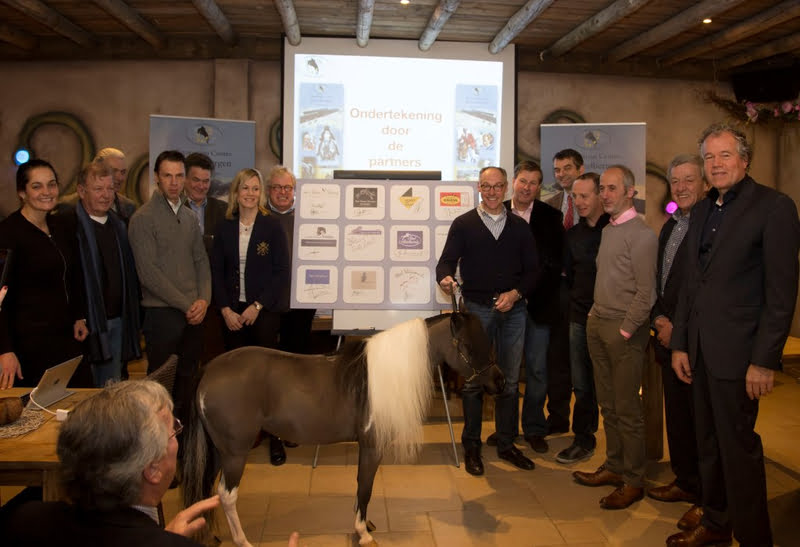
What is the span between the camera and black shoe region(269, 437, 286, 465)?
353 centimetres

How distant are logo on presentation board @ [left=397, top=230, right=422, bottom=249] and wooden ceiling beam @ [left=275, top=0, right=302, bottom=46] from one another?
251 cm

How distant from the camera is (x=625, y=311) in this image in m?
2.94

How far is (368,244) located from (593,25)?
3444 mm

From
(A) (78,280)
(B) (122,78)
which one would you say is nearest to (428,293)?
(A) (78,280)

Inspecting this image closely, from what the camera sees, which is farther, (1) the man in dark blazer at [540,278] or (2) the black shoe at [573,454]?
(1) the man in dark blazer at [540,278]

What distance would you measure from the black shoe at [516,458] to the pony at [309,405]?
1.25m

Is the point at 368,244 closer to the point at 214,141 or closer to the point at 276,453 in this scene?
the point at 276,453

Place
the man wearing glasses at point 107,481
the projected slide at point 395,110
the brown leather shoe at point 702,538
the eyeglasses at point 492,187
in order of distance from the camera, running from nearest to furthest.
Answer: the man wearing glasses at point 107,481
the brown leather shoe at point 702,538
the eyeglasses at point 492,187
the projected slide at point 395,110

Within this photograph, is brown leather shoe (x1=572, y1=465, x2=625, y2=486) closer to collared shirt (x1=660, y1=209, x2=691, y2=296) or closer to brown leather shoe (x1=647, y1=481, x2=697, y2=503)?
brown leather shoe (x1=647, y1=481, x2=697, y2=503)

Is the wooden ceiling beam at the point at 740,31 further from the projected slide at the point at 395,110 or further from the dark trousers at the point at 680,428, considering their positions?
the dark trousers at the point at 680,428

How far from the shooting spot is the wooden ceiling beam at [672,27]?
4703 mm

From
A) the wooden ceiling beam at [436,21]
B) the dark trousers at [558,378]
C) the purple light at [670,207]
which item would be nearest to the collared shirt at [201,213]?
the wooden ceiling beam at [436,21]

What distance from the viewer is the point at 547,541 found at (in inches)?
104

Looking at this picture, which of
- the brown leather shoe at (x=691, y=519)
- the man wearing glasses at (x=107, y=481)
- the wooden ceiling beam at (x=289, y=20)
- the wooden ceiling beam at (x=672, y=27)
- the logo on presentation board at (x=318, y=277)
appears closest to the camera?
the man wearing glasses at (x=107, y=481)
